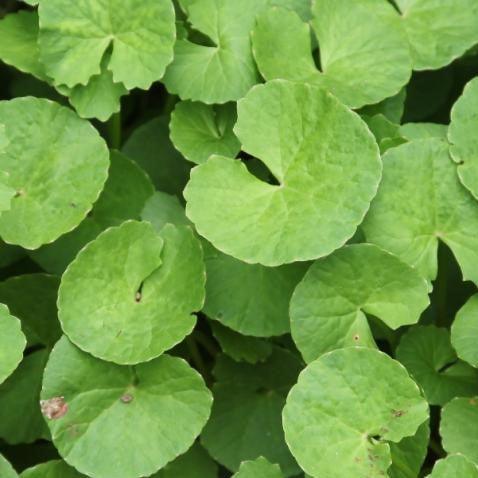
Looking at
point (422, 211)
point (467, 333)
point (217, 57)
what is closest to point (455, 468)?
point (467, 333)

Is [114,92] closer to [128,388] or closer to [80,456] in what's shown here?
[128,388]

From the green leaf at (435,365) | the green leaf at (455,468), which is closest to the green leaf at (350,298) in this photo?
the green leaf at (435,365)

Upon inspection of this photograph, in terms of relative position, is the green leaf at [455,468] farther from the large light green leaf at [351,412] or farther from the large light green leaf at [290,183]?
the large light green leaf at [290,183]

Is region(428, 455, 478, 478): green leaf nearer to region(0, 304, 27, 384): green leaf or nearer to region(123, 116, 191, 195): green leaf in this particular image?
region(0, 304, 27, 384): green leaf

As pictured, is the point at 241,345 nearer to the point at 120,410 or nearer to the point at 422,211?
the point at 120,410

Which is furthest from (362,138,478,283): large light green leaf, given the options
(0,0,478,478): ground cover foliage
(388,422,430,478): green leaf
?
(388,422,430,478): green leaf

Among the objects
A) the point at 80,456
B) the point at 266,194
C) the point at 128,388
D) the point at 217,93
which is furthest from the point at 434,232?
the point at 80,456
